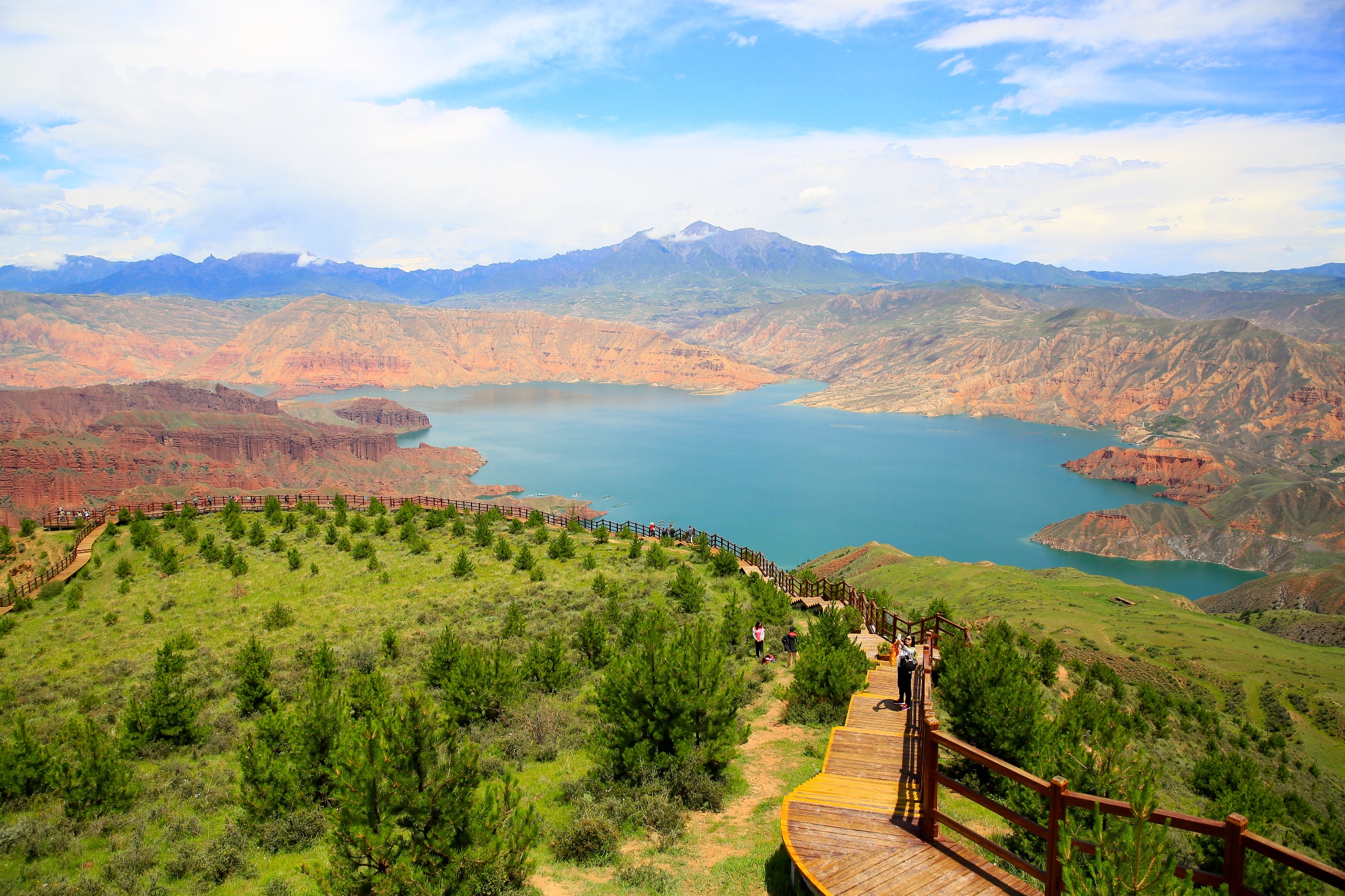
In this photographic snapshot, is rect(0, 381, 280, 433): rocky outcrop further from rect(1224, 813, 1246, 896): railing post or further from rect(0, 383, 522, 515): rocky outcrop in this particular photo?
rect(1224, 813, 1246, 896): railing post

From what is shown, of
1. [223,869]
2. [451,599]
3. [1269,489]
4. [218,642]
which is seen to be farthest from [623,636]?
[1269,489]

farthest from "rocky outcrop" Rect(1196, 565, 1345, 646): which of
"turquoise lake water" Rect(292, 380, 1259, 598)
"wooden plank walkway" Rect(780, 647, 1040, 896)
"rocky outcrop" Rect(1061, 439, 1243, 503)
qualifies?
"wooden plank walkway" Rect(780, 647, 1040, 896)

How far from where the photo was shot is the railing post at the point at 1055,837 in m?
5.69

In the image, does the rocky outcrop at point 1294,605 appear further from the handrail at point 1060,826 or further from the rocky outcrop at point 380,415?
the rocky outcrop at point 380,415

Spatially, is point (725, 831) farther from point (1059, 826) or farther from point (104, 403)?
point (104, 403)

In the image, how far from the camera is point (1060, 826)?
583 centimetres

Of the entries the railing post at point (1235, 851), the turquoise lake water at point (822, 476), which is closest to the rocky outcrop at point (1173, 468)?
the turquoise lake water at point (822, 476)

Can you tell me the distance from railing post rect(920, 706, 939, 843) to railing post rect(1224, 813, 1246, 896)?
7.81ft

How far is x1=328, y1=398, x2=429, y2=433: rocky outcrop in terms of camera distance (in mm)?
146125

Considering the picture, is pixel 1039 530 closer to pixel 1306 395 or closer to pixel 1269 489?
pixel 1269 489

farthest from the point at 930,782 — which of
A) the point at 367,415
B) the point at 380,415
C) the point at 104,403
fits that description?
the point at 380,415

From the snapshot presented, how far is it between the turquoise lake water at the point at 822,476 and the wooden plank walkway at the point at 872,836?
60.3 metres

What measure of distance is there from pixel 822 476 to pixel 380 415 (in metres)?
93.6

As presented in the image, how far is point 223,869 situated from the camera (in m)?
8.67
